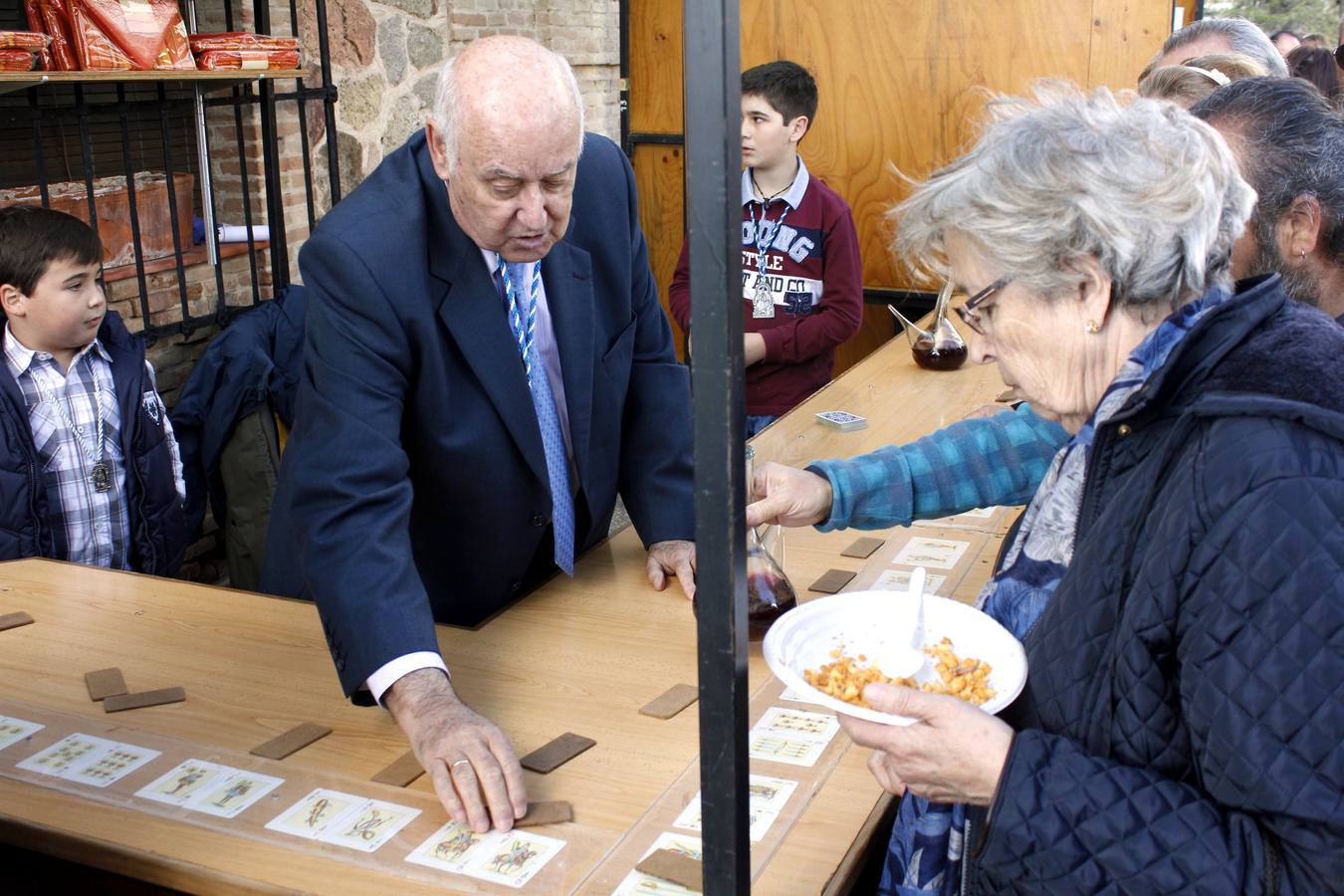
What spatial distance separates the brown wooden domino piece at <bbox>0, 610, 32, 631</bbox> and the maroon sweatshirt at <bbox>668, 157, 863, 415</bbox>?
7.42ft

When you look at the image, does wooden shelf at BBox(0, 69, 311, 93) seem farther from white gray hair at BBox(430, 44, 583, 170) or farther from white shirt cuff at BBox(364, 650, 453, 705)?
white shirt cuff at BBox(364, 650, 453, 705)

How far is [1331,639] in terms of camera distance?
98 cm

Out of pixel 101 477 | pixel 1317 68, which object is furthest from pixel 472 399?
pixel 1317 68

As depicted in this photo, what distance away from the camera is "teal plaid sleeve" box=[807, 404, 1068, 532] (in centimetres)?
192

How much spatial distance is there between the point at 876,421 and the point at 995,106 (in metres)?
1.59

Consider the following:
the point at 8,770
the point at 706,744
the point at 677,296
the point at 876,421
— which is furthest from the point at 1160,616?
the point at 677,296

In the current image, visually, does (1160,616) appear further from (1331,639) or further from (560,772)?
(560,772)

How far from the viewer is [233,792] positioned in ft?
5.01

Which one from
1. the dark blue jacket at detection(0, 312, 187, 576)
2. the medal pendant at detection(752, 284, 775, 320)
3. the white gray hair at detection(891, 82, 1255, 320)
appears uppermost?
the white gray hair at detection(891, 82, 1255, 320)

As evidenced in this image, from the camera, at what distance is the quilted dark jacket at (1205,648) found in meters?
1.00

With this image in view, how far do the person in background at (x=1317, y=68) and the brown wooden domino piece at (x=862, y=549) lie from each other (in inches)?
103

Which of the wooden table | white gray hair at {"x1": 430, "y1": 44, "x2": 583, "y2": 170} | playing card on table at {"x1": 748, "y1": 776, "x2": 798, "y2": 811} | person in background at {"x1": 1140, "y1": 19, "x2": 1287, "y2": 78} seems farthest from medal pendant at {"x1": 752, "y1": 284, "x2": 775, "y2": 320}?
playing card on table at {"x1": 748, "y1": 776, "x2": 798, "y2": 811}

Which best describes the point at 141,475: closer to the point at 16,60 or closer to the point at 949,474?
the point at 16,60

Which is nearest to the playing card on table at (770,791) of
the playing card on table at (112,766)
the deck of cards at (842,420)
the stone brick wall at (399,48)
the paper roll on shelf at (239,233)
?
the playing card on table at (112,766)
